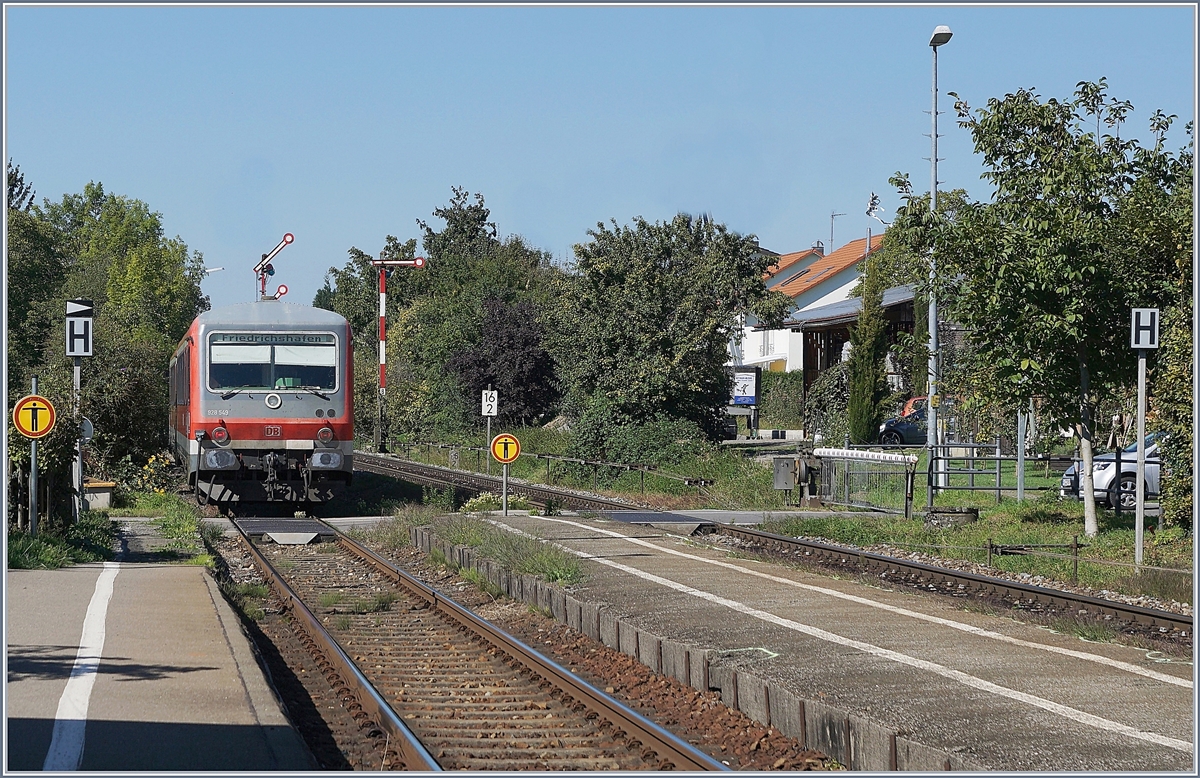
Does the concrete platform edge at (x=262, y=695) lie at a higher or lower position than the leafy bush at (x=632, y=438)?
lower

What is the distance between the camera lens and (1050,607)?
12.5m

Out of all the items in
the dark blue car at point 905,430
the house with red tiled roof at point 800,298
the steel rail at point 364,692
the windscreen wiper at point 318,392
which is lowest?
the steel rail at point 364,692

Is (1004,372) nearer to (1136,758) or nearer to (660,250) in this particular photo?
(1136,758)

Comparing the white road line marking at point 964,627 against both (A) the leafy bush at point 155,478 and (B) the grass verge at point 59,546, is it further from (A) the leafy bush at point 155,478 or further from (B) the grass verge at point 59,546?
(A) the leafy bush at point 155,478

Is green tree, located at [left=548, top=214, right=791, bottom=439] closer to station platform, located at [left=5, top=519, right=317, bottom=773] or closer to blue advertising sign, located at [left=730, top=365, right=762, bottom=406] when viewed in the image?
blue advertising sign, located at [left=730, top=365, right=762, bottom=406]

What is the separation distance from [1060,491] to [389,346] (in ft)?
145

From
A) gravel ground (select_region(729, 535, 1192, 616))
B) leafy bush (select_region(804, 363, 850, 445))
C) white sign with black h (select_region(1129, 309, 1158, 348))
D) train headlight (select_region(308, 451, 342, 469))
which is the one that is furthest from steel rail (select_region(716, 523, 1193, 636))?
leafy bush (select_region(804, 363, 850, 445))

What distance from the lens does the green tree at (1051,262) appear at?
1673cm

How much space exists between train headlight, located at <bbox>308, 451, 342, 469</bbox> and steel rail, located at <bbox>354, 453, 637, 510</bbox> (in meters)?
4.43

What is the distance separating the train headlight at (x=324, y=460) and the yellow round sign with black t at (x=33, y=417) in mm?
7586

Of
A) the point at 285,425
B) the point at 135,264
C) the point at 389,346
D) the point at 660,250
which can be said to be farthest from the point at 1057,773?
the point at 135,264

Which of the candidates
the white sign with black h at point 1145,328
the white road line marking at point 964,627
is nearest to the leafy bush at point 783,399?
the white road line marking at point 964,627

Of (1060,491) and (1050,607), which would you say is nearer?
(1050,607)

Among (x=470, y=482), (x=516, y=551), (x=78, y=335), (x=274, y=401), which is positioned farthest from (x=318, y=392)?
(x=470, y=482)
